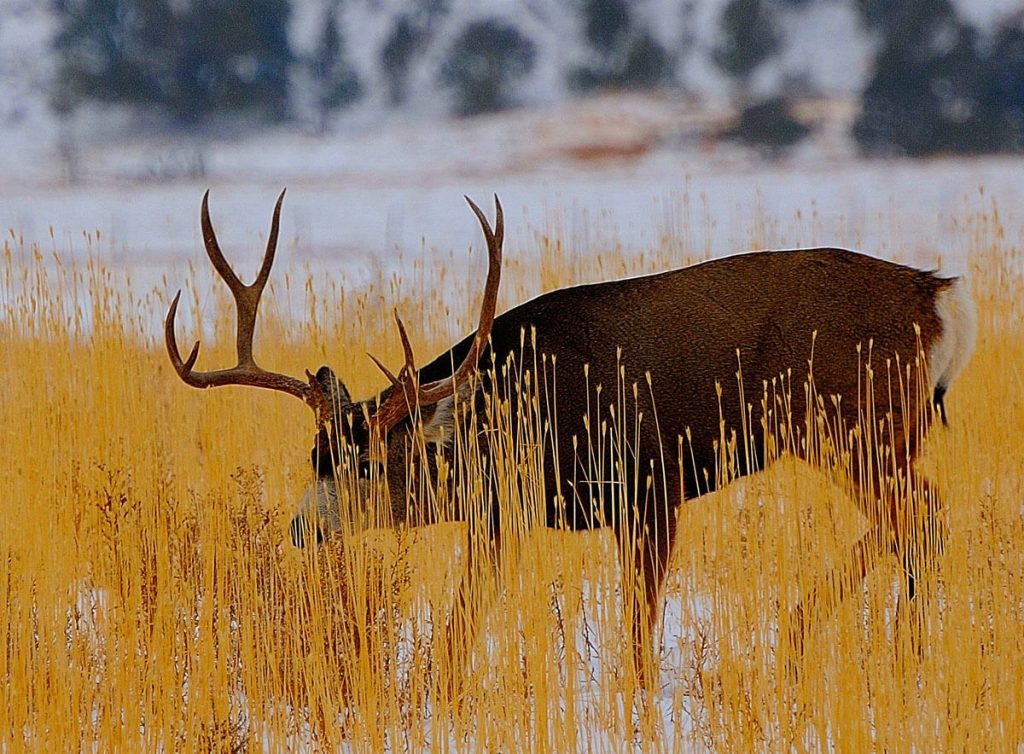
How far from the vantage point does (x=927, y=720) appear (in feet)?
10.1

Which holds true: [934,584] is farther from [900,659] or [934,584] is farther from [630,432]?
[630,432]

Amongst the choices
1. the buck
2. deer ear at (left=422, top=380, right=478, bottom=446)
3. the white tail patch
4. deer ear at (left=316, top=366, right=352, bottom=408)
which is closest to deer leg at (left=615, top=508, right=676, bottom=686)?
the buck

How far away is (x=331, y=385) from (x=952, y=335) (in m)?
2.00

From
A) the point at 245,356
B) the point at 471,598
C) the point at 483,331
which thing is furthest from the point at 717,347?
the point at 245,356

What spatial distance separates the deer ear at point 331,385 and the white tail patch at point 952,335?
6.13ft

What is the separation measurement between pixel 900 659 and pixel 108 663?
195cm

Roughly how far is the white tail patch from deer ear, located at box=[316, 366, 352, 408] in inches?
73.6

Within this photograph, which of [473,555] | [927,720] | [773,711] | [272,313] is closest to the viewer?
[927,720]

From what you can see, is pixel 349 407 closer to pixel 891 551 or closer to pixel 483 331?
pixel 483 331

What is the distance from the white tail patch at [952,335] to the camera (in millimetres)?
4391

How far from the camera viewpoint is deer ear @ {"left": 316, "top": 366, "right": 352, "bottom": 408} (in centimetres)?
393

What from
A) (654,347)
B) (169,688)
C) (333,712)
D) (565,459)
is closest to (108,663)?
(169,688)

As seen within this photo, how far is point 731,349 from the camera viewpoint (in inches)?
171

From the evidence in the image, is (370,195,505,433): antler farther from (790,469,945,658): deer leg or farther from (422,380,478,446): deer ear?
(790,469,945,658): deer leg
